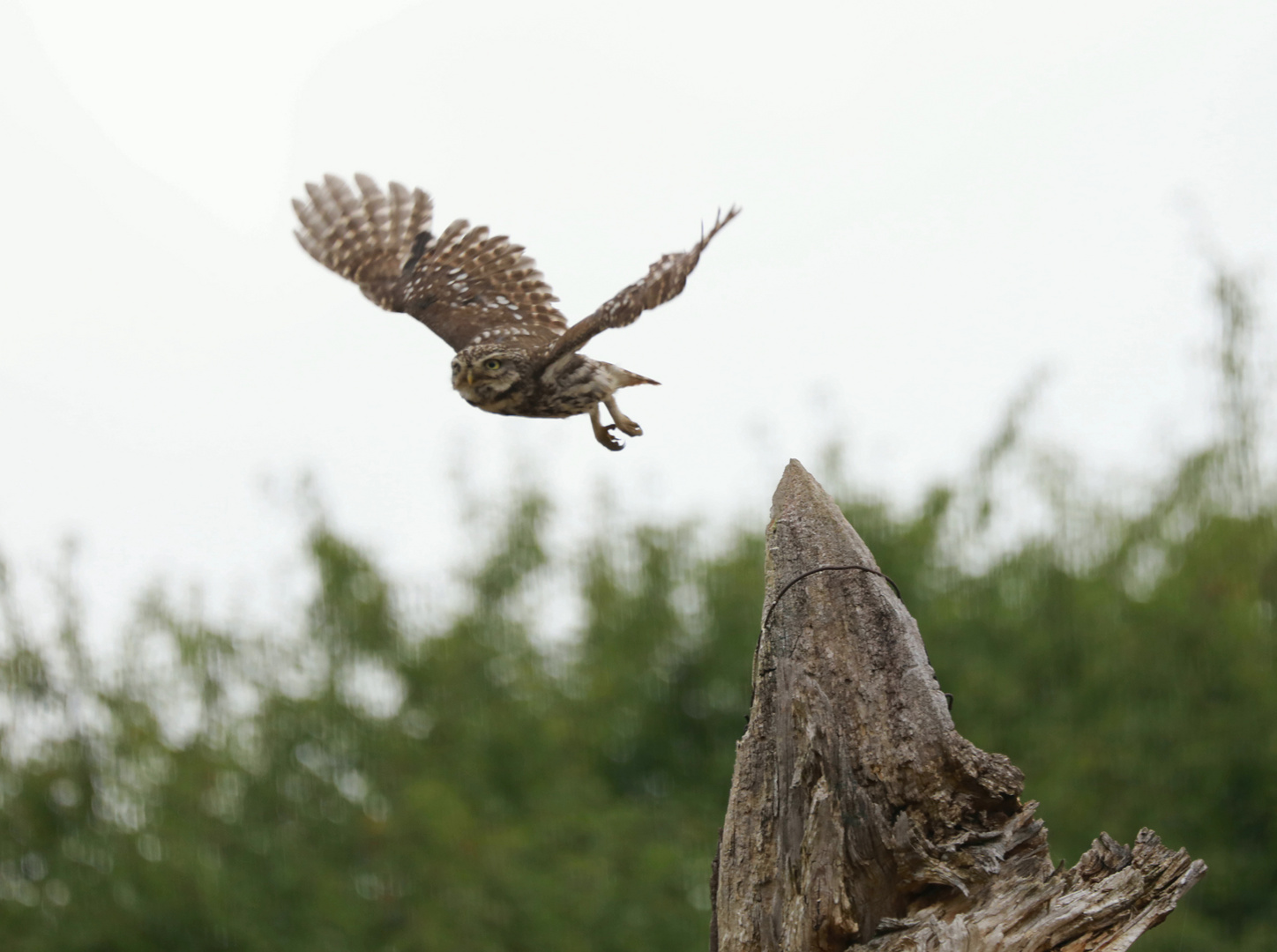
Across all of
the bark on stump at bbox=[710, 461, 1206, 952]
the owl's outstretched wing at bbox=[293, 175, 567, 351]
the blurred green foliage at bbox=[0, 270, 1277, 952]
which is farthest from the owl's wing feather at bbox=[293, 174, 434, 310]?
the blurred green foliage at bbox=[0, 270, 1277, 952]

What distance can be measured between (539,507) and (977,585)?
6.18 meters

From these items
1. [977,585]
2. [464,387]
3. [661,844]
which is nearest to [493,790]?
[661,844]

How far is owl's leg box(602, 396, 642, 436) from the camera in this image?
511 cm

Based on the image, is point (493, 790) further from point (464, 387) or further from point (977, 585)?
point (464, 387)

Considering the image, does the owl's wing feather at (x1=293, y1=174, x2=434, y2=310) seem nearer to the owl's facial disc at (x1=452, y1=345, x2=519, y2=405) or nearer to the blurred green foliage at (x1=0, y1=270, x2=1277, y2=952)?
the owl's facial disc at (x1=452, y1=345, x2=519, y2=405)

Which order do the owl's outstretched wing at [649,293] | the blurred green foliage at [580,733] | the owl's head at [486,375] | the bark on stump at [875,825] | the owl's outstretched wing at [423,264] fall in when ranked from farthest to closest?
the blurred green foliage at [580,733], the owl's outstretched wing at [423,264], the owl's head at [486,375], the owl's outstretched wing at [649,293], the bark on stump at [875,825]

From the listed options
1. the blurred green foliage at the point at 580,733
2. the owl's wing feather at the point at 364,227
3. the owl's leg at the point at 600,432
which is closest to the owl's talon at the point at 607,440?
the owl's leg at the point at 600,432

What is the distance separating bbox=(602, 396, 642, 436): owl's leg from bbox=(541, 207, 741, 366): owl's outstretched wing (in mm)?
431

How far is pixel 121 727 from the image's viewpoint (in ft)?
57.0

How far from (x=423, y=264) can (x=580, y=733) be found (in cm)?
1149

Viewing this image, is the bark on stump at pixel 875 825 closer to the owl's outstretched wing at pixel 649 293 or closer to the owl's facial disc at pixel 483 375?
the owl's outstretched wing at pixel 649 293

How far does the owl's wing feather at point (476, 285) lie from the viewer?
Result: 6.52m

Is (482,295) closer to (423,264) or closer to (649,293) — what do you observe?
(423,264)

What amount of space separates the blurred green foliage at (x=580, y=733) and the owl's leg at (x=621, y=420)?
34.9 ft
